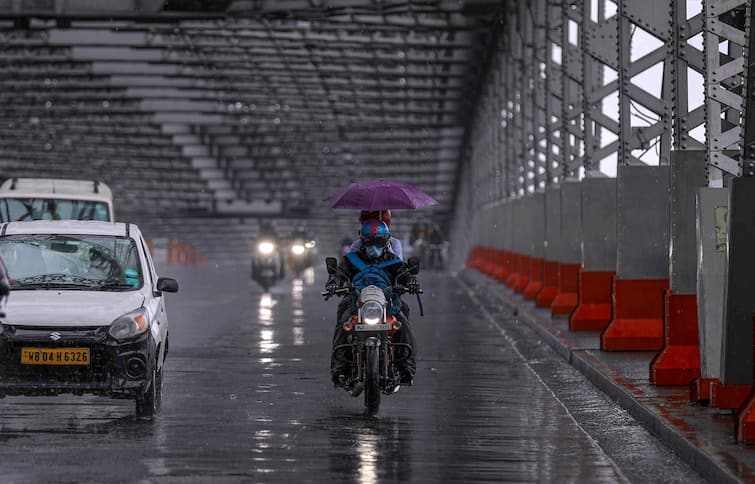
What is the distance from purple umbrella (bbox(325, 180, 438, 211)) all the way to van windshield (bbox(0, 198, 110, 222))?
13313 mm

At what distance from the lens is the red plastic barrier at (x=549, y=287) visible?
96.5 feet

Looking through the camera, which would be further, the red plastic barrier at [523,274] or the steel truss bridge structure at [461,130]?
the red plastic barrier at [523,274]

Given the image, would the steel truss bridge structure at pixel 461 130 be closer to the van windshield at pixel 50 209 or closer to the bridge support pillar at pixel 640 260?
the bridge support pillar at pixel 640 260

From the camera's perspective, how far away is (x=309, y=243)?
55.7 m

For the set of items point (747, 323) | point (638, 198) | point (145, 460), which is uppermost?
point (638, 198)

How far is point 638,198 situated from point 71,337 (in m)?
8.65

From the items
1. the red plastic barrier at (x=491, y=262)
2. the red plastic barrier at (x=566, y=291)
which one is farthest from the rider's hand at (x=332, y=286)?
the red plastic barrier at (x=491, y=262)

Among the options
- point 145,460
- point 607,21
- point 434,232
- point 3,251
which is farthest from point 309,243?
point 145,460

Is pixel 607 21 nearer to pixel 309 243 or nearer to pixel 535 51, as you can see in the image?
pixel 535 51

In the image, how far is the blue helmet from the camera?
1396 cm

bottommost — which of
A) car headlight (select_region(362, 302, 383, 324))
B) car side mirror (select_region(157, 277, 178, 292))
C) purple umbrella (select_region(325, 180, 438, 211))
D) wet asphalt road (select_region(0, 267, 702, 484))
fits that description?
wet asphalt road (select_region(0, 267, 702, 484))

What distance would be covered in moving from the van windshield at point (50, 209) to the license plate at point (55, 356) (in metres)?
14.9

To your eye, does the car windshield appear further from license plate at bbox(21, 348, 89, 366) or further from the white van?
the white van

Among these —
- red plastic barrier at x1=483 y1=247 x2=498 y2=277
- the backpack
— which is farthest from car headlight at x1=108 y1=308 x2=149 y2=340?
red plastic barrier at x1=483 y1=247 x2=498 y2=277
